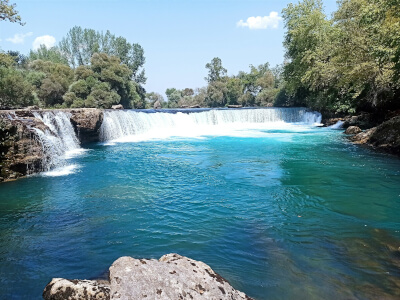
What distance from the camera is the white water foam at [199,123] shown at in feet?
72.1

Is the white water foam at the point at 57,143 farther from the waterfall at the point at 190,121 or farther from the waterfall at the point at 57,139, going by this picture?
the waterfall at the point at 190,121

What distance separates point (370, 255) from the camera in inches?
199

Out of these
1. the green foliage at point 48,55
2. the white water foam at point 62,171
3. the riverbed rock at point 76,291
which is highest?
the green foliage at point 48,55

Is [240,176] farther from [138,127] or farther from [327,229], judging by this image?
[138,127]

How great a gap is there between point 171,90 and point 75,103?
5341 centimetres

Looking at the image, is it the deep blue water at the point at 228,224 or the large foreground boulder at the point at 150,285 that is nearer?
the large foreground boulder at the point at 150,285

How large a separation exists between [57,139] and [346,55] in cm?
1687

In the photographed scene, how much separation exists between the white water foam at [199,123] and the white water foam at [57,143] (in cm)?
293

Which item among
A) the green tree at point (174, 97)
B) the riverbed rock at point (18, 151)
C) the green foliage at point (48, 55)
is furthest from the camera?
the green tree at point (174, 97)

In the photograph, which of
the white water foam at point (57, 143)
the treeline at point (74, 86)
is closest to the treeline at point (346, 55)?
the white water foam at point (57, 143)

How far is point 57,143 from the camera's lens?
46.1 feet

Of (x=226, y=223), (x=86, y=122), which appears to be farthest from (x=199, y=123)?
(x=226, y=223)

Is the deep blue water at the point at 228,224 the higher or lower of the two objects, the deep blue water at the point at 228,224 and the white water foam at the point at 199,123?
the lower

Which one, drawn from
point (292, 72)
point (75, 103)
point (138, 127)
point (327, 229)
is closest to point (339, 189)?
point (327, 229)
